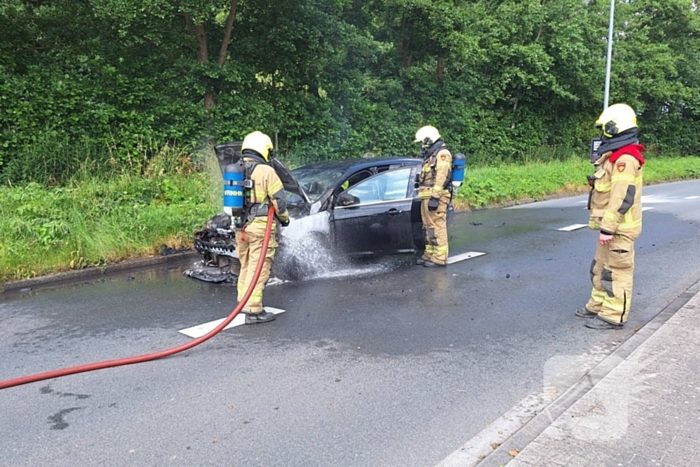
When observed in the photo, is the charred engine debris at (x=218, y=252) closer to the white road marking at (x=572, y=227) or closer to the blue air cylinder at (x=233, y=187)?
the blue air cylinder at (x=233, y=187)

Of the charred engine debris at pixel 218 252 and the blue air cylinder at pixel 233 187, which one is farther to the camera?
the charred engine debris at pixel 218 252

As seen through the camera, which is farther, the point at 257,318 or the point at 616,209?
the point at 257,318

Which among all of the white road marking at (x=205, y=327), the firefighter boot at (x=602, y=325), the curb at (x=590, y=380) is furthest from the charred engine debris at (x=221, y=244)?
the curb at (x=590, y=380)

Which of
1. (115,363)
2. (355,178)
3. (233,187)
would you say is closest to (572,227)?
(355,178)

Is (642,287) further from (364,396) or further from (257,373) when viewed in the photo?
(257,373)

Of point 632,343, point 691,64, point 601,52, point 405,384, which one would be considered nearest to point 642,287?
point 632,343

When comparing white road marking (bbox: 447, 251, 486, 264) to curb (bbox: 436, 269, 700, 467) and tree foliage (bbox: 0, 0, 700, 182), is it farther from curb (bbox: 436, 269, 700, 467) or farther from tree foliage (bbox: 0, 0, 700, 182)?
tree foliage (bbox: 0, 0, 700, 182)

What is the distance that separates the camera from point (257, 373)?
13.7ft

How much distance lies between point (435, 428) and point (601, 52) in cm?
2475

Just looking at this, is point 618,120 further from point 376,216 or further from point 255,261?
point 255,261

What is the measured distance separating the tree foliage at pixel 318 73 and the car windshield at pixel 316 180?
5.45m

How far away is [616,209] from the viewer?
15.6 feet

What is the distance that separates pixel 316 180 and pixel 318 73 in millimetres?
8384

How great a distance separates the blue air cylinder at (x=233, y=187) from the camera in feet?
16.7
